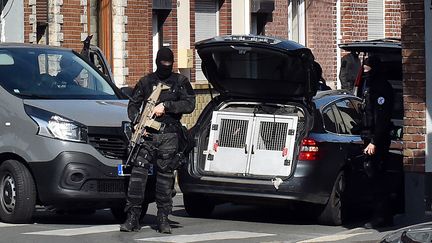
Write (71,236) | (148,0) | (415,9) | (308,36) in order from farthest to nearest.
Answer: (308,36)
(148,0)
(415,9)
(71,236)

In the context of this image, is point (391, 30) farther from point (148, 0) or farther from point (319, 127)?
point (319, 127)

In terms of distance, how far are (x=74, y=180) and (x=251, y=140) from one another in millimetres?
2145

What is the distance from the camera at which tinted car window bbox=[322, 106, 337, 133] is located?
13438 millimetres

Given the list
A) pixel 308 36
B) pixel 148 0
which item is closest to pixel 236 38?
pixel 148 0

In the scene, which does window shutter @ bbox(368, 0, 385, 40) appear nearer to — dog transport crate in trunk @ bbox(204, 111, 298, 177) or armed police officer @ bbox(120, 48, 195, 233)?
dog transport crate in trunk @ bbox(204, 111, 298, 177)

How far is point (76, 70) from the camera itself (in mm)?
Answer: 13805

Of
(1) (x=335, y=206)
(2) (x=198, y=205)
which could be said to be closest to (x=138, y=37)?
(2) (x=198, y=205)

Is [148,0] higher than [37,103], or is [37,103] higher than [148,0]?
[148,0]

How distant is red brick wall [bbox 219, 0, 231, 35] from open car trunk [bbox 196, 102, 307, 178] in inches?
491

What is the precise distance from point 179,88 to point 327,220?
2.36 metres

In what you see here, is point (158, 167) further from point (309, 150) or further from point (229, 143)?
point (309, 150)

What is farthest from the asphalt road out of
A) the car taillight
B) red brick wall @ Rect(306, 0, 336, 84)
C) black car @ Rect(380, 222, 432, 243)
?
red brick wall @ Rect(306, 0, 336, 84)

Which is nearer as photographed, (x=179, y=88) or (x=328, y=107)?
(x=179, y=88)

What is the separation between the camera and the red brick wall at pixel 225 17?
26078 millimetres
